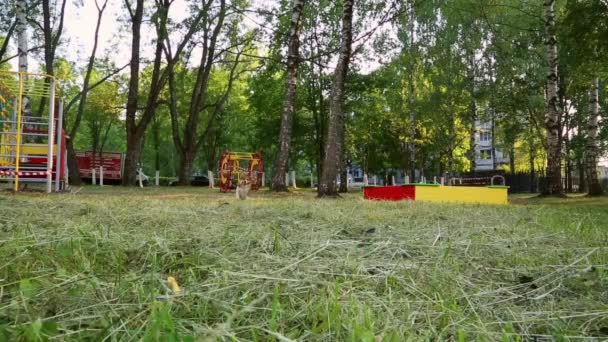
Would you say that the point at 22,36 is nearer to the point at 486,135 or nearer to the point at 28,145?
the point at 28,145

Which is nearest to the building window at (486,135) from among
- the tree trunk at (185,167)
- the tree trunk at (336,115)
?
the tree trunk at (185,167)

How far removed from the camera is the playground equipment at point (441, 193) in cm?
977

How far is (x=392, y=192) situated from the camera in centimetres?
1052

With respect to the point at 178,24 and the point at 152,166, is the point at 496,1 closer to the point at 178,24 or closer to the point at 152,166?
the point at 178,24

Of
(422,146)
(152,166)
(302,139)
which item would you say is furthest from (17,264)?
(152,166)

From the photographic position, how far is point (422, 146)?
37.4 m

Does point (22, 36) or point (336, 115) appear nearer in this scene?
point (336, 115)

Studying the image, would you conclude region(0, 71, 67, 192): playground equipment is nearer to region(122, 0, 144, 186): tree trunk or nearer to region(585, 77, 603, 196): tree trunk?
region(122, 0, 144, 186): tree trunk

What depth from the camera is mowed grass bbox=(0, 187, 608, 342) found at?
1.37m

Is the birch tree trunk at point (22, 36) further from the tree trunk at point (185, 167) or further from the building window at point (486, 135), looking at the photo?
the building window at point (486, 135)

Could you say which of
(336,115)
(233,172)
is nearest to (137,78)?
(233,172)

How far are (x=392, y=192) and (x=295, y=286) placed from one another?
29.3ft

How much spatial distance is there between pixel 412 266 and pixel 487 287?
1.27 feet

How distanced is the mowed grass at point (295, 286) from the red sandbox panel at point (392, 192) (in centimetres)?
643
